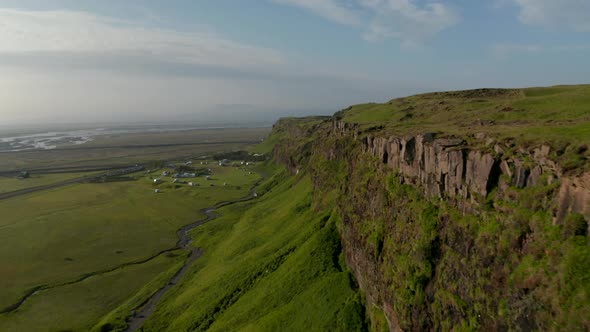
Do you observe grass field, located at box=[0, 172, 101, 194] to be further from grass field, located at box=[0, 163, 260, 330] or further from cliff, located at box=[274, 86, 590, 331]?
cliff, located at box=[274, 86, 590, 331]

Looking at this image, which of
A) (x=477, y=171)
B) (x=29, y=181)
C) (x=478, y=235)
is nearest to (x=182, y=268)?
(x=478, y=235)

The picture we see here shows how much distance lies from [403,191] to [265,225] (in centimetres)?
5172

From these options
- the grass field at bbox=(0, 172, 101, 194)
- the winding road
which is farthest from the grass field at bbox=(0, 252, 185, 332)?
the grass field at bbox=(0, 172, 101, 194)

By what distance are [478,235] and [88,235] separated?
103521 mm

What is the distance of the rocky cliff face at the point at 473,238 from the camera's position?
1897 cm

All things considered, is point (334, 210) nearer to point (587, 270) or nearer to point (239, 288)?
point (239, 288)

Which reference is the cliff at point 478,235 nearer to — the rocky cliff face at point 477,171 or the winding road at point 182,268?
the rocky cliff face at point 477,171

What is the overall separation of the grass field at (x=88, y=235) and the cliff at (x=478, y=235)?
51806 millimetres

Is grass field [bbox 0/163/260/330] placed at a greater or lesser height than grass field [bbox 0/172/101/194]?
lesser

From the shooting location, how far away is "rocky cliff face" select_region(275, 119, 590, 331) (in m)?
19.0

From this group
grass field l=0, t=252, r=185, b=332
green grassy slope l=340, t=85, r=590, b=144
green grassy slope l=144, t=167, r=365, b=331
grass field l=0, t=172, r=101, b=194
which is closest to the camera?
green grassy slope l=340, t=85, r=590, b=144

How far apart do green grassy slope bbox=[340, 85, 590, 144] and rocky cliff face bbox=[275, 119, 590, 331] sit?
11.8 feet

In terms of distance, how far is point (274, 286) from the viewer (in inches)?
2096

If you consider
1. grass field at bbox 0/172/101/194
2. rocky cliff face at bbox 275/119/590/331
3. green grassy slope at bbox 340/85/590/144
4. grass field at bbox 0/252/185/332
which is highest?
green grassy slope at bbox 340/85/590/144
